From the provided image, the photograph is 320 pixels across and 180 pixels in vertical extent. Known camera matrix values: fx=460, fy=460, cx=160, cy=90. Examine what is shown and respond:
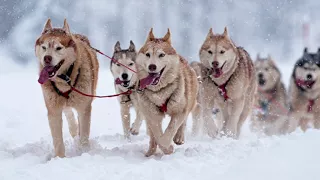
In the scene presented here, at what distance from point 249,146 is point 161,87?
3.12 feet

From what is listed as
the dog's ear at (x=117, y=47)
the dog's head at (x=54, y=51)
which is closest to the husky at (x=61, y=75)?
the dog's head at (x=54, y=51)

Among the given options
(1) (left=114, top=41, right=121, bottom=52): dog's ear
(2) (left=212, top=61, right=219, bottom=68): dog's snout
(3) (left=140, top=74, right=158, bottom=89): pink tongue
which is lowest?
(3) (left=140, top=74, right=158, bottom=89): pink tongue

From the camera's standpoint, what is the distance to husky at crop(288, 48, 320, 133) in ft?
20.9

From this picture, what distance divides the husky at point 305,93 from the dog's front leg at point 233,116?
1.12 meters

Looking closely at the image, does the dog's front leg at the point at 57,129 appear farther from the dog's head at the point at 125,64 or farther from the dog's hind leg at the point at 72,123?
the dog's head at the point at 125,64

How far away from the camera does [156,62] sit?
4145 mm

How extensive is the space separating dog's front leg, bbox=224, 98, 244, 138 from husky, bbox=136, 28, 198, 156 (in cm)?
159

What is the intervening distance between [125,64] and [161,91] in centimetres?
192

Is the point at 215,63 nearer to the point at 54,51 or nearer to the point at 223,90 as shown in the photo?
the point at 223,90

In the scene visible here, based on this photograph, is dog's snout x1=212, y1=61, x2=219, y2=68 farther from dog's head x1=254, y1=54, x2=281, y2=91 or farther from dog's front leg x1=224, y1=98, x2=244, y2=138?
dog's head x1=254, y1=54, x2=281, y2=91

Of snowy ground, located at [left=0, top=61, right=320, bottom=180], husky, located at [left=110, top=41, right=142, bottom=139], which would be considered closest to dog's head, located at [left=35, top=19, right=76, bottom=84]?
snowy ground, located at [left=0, top=61, right=320, bottom=180]

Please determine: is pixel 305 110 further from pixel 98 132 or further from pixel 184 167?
pixel 184 167

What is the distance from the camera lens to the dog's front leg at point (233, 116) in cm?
579

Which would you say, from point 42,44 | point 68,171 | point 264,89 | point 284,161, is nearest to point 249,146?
point 284,161
